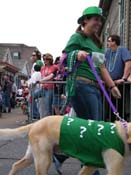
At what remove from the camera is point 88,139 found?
481 cm

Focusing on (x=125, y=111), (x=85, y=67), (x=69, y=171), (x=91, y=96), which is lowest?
(x=69, y=171)

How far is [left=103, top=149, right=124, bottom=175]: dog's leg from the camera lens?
4.66m

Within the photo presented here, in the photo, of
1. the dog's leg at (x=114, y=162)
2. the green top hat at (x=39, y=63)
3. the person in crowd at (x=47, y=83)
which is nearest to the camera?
the dog's leg at (x=114, y=162)

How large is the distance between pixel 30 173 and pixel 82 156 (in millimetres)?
1714

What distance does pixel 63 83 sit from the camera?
33.6ft

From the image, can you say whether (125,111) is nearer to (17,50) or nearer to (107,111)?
(107,111)

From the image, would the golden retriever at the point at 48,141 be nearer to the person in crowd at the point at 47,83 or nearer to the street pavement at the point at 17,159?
the street pavement at the point at 17,159

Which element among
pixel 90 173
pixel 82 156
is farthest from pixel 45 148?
pixel 90 173

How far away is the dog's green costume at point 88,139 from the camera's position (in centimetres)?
473

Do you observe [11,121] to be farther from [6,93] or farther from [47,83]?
[6,93]

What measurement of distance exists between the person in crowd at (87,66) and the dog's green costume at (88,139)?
737 millimetres

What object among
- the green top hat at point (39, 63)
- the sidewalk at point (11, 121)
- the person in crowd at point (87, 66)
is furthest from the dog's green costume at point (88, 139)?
the sidewalk at point (11, 121)

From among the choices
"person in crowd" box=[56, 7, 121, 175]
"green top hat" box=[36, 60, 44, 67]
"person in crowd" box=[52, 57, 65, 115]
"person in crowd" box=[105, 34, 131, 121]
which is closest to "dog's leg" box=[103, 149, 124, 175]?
"person in crowd" box=[56, 7, 121, 175]

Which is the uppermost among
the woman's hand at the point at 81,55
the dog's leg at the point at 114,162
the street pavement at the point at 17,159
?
the woman's hand at the point at 81,55
